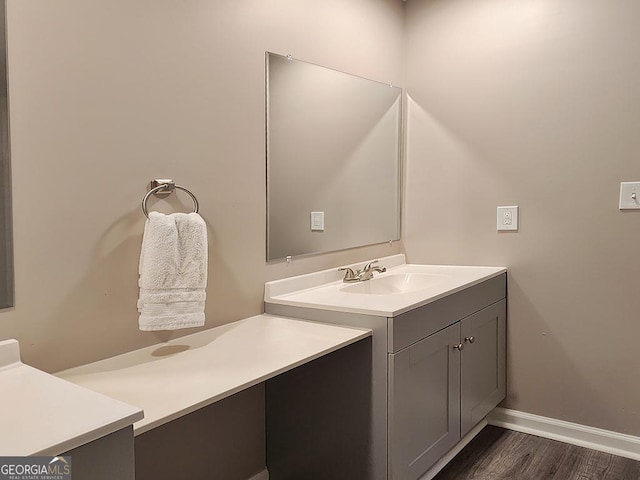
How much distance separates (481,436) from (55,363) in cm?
190

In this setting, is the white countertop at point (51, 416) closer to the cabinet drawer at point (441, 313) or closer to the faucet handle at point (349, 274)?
the cabinet drawer at point (441, 313)

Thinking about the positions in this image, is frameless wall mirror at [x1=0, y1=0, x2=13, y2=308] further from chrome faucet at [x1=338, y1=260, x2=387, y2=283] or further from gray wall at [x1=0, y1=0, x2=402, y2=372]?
chrome faucet at [x1=338, y1=260, x2=387, y2=283]

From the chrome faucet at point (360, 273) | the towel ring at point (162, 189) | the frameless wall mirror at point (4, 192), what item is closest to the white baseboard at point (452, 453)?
the chrome faucet at point (360, 273)

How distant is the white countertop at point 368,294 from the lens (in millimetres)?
1874

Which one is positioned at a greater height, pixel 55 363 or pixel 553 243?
pixel 553 243

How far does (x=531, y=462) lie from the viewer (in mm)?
2314

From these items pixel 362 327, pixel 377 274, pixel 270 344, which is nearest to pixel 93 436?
pixel 270 344

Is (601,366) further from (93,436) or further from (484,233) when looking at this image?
(93,436)

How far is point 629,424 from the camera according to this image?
7.85ft

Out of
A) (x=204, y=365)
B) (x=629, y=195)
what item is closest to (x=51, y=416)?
(x=204, y=365)

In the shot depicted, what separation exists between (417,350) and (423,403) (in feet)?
0.70

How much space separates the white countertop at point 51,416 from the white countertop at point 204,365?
0.33 feet

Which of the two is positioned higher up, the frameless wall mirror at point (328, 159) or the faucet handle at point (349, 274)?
the frameless wall mirror at point (328, 159)

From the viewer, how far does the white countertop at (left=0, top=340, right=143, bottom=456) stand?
2.97ft
